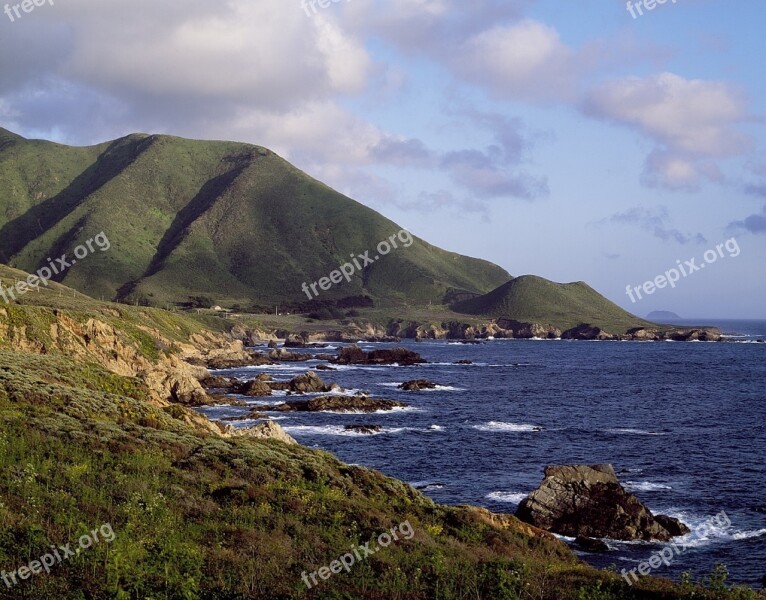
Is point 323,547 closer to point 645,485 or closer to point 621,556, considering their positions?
point 621,556

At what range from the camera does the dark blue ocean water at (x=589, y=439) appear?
41031 millimetres

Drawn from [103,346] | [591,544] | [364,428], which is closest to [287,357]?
[103,346]

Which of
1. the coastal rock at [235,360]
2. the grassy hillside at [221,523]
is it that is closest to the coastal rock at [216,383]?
the coastal rock at [235,360]

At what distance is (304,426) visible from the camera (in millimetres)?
69500

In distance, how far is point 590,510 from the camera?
125 feet

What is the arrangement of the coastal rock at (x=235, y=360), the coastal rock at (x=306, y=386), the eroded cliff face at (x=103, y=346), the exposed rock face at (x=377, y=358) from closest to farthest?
the eroded cliff face at (x=103, y=346) → the coastal rock at (x=306, y=386) → the coastal rock at (x=235, y=360) → the exposed rock face at (x=377, y=358)

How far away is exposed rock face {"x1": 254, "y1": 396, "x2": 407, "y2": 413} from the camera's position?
80.0 m

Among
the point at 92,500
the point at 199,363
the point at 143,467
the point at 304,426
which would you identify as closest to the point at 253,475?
the point at 143,467

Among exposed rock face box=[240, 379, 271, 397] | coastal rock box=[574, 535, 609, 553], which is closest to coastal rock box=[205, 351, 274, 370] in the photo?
exposed rock face box=[240, 379, 271, 397]

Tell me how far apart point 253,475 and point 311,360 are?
128 m

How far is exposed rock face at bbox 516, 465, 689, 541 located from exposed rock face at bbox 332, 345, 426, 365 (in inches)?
4357

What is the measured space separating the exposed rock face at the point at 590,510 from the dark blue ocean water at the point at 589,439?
1.15 meters

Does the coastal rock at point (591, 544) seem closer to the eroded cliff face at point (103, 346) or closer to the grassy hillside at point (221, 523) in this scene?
the grassy hillside at point (221, 523)

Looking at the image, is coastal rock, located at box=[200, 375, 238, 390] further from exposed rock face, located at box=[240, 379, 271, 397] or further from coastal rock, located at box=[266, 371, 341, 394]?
coastal rock, located at box=[266, 371, 341, 394]
